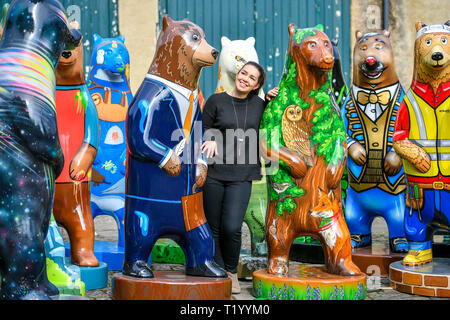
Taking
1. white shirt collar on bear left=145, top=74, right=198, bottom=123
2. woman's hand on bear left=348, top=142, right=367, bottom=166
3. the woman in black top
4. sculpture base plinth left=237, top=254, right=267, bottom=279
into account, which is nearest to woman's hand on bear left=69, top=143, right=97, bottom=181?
white shirt collar on bear left=145, top=74, right=198, bottom=123

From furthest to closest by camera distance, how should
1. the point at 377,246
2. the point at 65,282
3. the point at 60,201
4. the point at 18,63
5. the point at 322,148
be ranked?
the point at 377,246, the point at 60,201, the point at 322,148, the point at 65,282, the point at 18,63

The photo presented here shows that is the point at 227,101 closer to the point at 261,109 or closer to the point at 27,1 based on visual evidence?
the point at 261,109

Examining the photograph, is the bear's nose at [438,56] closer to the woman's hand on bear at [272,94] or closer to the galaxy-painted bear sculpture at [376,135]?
the galaxy-painted bear sculpture at [376,135]

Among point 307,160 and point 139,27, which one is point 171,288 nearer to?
point 307,160

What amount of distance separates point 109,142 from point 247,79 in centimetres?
141

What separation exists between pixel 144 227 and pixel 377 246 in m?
2.28

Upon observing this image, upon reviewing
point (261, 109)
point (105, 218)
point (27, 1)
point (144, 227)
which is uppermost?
point (27, 1)

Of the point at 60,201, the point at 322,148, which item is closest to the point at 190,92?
the point at 322,148

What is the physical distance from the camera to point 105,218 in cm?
853

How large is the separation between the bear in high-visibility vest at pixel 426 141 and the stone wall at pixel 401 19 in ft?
15.7

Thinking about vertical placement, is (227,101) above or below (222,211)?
above

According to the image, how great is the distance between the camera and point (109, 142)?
482 cm

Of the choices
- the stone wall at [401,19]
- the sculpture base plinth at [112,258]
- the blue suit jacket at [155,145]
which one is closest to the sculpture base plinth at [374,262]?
the blue suit jacket at [155,145]

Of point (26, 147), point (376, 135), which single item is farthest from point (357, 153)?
point (26, 147)
